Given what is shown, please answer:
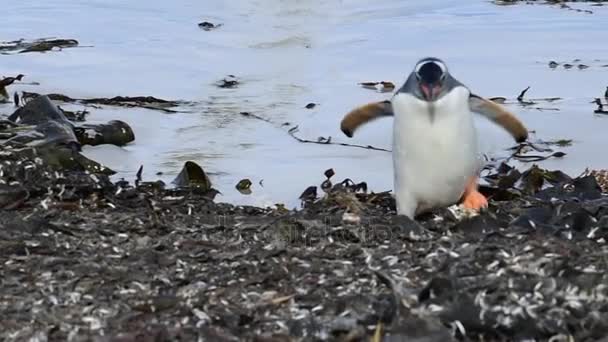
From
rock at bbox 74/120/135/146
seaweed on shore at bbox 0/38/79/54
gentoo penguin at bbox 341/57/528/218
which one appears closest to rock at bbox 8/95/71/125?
rock at bbox 74/120/135/146

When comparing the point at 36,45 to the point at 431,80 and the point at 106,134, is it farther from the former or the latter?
the point at 431,80

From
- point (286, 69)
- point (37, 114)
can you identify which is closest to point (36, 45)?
point (286, 69)

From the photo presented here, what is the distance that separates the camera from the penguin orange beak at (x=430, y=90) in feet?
15.8

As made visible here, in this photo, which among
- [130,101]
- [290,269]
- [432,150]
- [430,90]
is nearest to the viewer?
[290,269]

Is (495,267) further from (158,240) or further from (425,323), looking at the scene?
(158,240)

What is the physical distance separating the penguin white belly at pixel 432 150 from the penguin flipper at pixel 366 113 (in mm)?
291

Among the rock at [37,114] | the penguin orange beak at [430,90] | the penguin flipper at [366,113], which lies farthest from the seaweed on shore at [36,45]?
the penguin orange beak at [430,90]

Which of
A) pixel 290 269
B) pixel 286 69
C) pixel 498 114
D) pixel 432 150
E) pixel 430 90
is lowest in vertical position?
pixel 286 69

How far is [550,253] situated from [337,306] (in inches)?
32.1

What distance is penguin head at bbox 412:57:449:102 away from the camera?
15.8ft

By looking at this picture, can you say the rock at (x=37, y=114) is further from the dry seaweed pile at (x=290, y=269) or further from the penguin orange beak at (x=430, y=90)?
the penguin orange beak at (x=430, y=90)

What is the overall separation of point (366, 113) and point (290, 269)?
1.69 meters

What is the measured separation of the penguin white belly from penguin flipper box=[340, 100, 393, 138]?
291 mm

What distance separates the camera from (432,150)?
4938 mm
